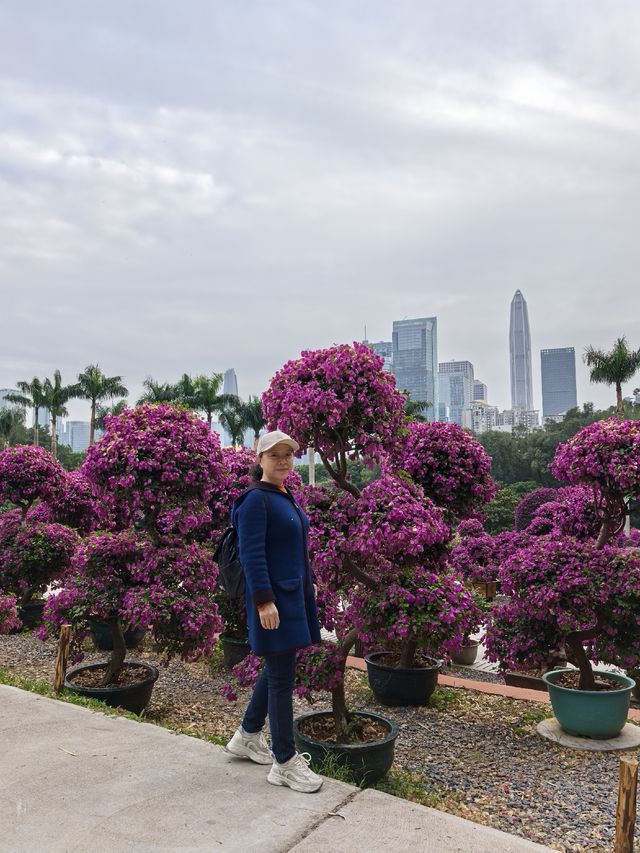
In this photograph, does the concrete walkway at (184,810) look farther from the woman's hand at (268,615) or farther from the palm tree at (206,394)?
the palm tree at (206,394)

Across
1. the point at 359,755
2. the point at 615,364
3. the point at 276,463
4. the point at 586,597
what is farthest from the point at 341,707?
the point at 615,364

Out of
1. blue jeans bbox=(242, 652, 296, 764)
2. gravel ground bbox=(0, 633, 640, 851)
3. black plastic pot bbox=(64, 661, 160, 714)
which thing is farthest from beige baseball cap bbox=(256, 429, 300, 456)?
black plastic pot bbox=(64, 661, 160, 714)

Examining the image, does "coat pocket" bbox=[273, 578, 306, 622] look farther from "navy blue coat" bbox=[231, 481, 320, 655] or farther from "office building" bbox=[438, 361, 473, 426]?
"office building" bbox=[438, 361, 473, 426]

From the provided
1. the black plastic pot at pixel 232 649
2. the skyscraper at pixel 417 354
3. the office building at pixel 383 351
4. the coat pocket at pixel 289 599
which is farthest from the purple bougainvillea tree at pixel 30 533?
the skyscraper at pixel 417 354

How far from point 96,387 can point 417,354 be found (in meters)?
132

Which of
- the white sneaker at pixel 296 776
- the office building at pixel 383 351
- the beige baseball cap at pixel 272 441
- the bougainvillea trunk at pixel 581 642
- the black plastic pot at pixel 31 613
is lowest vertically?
the black plastic pot at pixel 31 613

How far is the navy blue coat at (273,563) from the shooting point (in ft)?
9.37

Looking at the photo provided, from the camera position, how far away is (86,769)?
Result: 10.5 ft

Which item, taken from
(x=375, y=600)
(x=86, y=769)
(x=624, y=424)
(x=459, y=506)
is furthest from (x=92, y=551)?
(x=624, y=424)

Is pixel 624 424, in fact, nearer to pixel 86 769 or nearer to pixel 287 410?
pixel 287 410

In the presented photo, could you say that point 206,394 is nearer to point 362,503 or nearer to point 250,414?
point 250,414

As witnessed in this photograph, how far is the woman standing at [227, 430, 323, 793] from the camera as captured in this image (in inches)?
113

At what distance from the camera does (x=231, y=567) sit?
314 centimetres

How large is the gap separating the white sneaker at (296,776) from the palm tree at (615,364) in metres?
21.2
